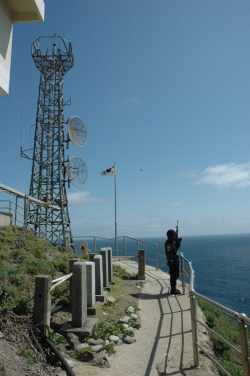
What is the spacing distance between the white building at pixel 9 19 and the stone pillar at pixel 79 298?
14.5 ft

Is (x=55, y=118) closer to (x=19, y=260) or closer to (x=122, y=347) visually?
(x=19, y=260)

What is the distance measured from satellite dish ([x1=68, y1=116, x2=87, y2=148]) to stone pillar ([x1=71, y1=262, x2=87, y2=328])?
19672mm

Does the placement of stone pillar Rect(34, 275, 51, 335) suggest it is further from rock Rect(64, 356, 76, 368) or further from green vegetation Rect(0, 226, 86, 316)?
rock Rect(64, 356, 76, 368)

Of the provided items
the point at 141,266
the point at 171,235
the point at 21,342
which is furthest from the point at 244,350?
the point at 141,266

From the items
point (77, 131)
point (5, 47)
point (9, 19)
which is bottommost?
point (5, 47)

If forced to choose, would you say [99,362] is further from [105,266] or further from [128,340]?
[105,266]

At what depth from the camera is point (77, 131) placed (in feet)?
82.6

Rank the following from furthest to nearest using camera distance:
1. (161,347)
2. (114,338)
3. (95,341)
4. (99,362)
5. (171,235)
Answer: (171,235), (114,338), (161,347), (95,341), (99,362)

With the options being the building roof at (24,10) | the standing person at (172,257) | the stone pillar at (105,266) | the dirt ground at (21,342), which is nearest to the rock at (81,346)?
the dirt ground at (21,342)

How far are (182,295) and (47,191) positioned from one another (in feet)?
66.8

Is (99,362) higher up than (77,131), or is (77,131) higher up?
(77,131)

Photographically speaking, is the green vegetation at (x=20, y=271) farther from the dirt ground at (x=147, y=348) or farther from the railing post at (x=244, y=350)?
the railing post at (x=244, y=350)

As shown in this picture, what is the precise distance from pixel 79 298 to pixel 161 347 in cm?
175

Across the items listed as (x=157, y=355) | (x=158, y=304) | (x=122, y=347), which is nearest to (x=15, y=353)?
(x=122, y=347)
